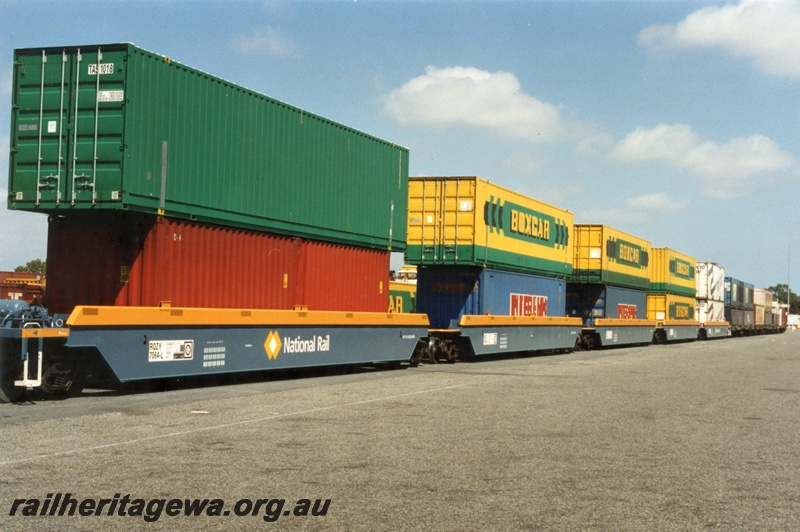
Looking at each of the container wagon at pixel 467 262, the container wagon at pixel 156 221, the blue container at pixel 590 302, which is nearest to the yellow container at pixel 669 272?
the blue container at pixel 590 302

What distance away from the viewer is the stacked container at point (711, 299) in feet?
178

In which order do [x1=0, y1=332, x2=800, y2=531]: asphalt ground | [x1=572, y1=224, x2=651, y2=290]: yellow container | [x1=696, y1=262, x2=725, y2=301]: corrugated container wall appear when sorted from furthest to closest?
[x1=696, y1=262, x2=725, y2=301]: corrugated container wall < [x1=572, y1=224, x2=651, y2=290]: yellow container < [x1=0, y1=332, x2=800, y2=531]: asphalt ground

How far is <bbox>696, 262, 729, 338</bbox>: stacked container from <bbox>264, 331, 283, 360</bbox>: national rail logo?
43.9 metres

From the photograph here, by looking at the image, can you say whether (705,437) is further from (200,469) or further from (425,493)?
(200,469)

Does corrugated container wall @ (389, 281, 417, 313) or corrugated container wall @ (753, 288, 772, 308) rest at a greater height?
corrugated container wall @ (753, 288, 772, 308)

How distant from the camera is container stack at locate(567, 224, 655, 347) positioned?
115 ft

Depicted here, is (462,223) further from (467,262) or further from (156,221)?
(156,221)

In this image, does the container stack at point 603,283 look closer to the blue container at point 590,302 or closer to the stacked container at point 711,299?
the blue container at point 590,302

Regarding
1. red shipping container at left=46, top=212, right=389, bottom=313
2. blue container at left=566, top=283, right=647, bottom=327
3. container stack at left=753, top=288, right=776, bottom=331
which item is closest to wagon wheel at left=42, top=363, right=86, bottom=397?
red shipping container at left=46, top=212, right=389, bottom=313

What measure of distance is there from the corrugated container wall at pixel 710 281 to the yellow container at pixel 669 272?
4.21 metres

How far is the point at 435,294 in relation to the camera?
24.3 m

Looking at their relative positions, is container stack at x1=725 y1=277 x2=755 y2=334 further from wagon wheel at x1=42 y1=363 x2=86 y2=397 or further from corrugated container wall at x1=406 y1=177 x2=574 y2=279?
wagon wheel at x1=42 y1=363 x2=86 y2=397

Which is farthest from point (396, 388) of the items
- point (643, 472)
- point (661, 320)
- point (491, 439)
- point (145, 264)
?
point (661, 320)

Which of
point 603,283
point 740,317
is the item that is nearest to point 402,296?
point 603,283
